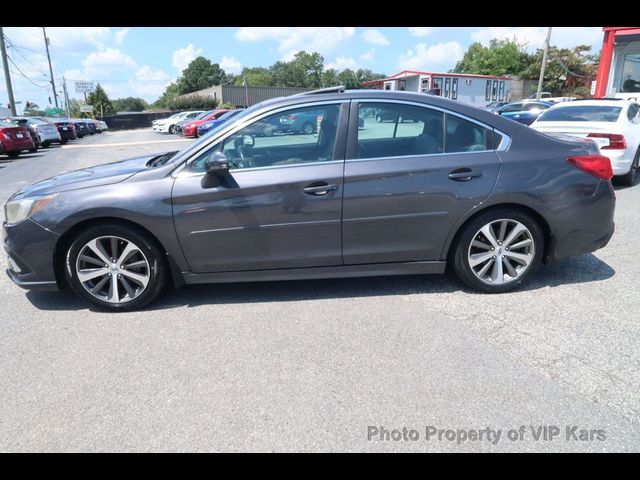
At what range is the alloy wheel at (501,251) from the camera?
3688mm

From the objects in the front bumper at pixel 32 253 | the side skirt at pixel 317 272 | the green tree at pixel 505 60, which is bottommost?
the side skirt at pixel 317 272

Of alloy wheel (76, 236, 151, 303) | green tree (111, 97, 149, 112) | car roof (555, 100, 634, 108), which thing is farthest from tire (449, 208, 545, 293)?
green tree (111, 97, 149, 112)

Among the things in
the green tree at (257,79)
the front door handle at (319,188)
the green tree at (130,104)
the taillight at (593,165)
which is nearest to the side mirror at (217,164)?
the front door handle at (319,188)

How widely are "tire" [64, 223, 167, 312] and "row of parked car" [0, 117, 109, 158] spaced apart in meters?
16.0

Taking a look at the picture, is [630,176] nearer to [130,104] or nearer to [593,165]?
[593,165]

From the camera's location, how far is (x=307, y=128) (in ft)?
12.1

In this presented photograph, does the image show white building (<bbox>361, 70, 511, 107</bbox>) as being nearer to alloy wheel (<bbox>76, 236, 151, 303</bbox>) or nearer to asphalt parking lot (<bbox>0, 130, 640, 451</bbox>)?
asphalt parking lot (<bbox>0, 130, 640, 451</bbox>)

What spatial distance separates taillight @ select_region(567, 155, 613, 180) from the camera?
370 cm

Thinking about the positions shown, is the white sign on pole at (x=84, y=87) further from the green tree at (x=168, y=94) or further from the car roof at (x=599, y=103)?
the car roof at (x=599, y=103)

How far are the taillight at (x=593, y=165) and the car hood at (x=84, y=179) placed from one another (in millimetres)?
3674

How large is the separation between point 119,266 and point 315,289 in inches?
64.7

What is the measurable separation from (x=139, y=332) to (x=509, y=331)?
2730 mm

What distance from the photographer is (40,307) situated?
12.3 feet
